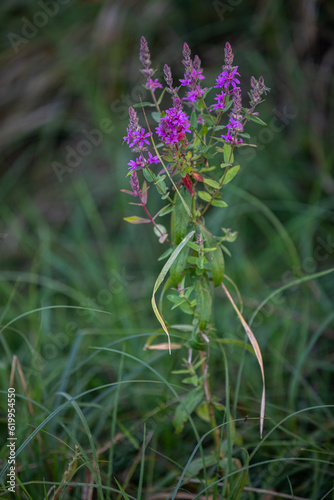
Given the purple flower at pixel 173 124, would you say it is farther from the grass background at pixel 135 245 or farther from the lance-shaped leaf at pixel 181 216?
the grass background at pixel 135 245

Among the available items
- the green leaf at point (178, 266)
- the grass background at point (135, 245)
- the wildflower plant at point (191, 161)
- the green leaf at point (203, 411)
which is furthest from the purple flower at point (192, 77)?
the green leaf at point (203, 411)

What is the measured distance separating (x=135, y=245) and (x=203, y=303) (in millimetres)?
1369

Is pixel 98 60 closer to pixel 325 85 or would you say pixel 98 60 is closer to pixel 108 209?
pixel 108 209

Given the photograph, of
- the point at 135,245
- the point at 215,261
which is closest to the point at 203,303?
the point at 215,261

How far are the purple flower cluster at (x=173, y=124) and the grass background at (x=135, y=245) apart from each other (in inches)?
23.8

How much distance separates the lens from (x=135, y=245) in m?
2.37

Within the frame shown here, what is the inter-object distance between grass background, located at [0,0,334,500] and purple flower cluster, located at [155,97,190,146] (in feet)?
1.98

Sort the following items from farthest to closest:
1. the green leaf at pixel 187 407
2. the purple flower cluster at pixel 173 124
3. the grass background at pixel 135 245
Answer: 1. the grass background at pixel 135 245
2. the green leaf at pixel 187 407
3. the purple flower cluster at pixel 173 124

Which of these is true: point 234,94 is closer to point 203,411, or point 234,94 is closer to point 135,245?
point 203,411

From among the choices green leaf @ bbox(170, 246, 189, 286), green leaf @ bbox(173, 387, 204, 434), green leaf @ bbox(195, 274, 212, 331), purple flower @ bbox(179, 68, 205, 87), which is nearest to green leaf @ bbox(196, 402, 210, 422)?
green leaf @ bbox(173, 387, 204, 434)

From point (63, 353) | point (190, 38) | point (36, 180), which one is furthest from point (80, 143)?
point (63, 353)

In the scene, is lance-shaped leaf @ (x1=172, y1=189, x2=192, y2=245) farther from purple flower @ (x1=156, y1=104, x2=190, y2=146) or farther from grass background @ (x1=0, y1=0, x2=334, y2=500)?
grass background @ (x1=0, y1=0, x2=334, y2=500)

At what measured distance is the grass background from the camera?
138cm

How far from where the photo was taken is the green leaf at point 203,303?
103cm
